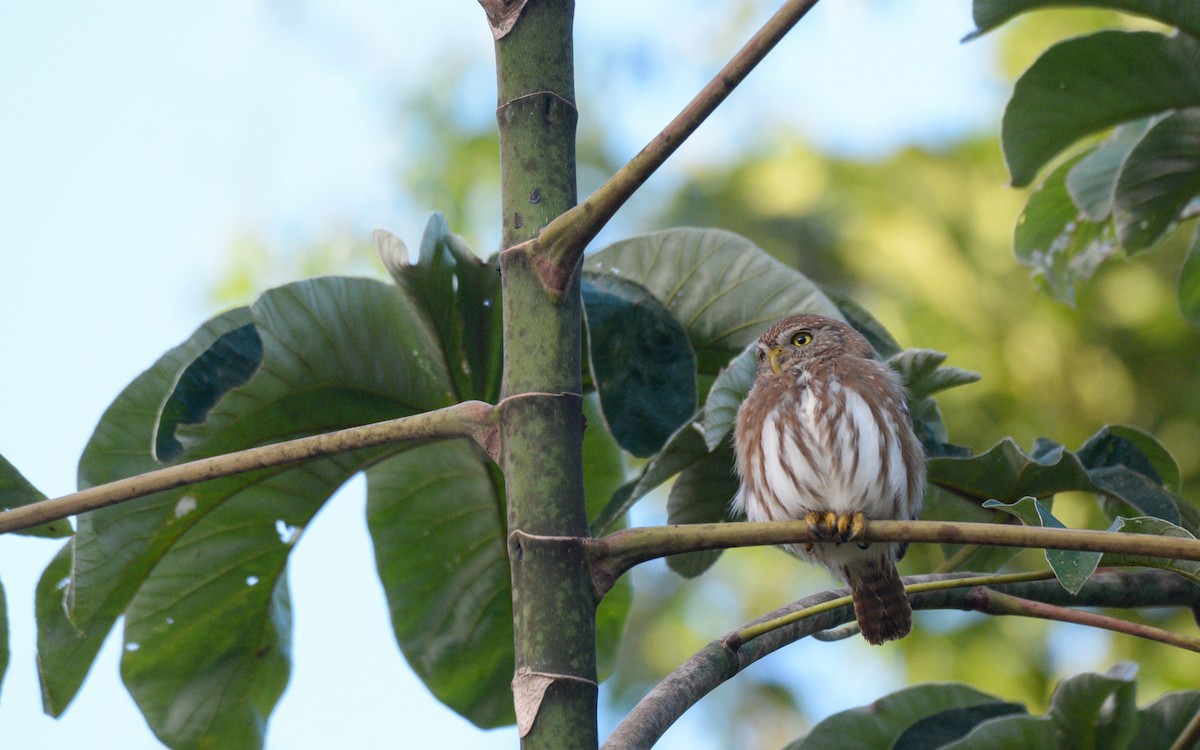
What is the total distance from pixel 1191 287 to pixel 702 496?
4.61 ft

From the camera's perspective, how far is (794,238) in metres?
8.62

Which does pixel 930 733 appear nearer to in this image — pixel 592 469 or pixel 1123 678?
pixel 1123 678

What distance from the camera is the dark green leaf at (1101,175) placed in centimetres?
281

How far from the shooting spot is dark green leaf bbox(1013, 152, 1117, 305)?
302 cm

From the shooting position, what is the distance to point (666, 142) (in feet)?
5.27

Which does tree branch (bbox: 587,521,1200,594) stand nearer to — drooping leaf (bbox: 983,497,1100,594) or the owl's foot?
drooping leaf (bbox: 983,497,1100,594)

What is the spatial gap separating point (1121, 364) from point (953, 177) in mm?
1678

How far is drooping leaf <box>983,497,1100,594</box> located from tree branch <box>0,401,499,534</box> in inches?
27.4

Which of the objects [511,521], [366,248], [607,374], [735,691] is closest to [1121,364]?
[735,691]

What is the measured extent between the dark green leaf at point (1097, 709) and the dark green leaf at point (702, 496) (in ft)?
2.33

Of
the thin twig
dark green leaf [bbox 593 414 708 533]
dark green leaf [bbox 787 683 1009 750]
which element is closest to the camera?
the thin twig

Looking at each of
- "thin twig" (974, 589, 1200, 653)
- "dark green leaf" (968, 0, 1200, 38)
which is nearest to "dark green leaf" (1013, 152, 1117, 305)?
"dark green leaf" (968, 0, 1200, 38)

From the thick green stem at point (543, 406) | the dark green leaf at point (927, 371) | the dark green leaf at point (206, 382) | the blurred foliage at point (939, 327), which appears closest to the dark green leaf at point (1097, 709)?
the dark green leaf at point (927, 371)

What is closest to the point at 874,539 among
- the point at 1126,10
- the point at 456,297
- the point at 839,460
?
the point at 456,297
